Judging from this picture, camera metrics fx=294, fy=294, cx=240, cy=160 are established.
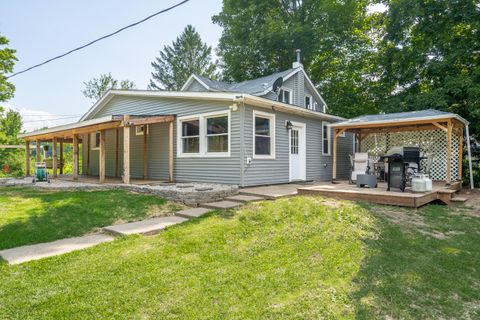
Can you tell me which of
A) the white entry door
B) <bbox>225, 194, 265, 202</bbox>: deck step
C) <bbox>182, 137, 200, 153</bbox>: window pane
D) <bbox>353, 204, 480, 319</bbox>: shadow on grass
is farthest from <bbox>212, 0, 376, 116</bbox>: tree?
<bbox>353, 204, 480, 319</bbox>: shadow on grass

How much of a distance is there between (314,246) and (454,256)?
175 centimetres

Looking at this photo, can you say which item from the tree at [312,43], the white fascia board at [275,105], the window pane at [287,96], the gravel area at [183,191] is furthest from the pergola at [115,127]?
the tree at [312,43]

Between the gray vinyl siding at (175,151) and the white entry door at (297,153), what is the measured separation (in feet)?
8.55

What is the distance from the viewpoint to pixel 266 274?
3.20 meters

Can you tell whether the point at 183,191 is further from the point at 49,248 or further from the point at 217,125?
the point at 49,248

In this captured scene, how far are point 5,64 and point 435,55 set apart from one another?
923 inches

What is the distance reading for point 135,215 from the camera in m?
5.96

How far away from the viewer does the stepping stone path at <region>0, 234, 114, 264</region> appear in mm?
3701

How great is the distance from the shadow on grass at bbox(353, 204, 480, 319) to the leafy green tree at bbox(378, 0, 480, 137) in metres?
9.00

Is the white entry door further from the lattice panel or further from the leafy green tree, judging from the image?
the leafy green tree

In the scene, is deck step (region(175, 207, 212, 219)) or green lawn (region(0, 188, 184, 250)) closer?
green lawn (region(0, 188, 184, 250))

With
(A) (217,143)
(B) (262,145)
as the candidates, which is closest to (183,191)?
(A) (217,143)

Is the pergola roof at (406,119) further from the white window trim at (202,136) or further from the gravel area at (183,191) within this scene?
the gravel area at (183,191)

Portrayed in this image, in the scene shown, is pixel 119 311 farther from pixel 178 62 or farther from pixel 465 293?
pixel 178 62
